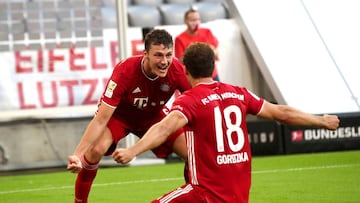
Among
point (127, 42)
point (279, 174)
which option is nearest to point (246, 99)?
point (279, 174)

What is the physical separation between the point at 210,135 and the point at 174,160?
9189 mm

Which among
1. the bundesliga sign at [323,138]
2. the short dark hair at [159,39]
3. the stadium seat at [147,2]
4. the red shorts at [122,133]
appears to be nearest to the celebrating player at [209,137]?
the short dark hair at [159,39]

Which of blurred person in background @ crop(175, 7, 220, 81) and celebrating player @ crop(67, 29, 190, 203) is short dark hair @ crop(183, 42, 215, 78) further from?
blurred person in background @ crop(175, 7, 220, 81)

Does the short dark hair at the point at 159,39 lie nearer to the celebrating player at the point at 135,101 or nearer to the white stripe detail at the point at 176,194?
the celebrating player at the point at 135,101

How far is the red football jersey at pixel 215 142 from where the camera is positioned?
272 inches

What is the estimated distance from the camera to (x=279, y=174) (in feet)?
42.8

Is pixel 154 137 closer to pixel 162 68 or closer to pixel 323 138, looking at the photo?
pixel 162 68

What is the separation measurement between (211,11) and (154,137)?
13.5 m

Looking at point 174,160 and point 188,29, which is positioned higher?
point 188,29

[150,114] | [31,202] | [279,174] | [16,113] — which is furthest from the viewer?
[16,113]

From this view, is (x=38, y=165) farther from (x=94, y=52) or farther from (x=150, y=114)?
(x=150, y=114)

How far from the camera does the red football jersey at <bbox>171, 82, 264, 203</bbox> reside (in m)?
6.90

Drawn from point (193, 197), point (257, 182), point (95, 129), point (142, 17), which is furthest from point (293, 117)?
point (142, 17)

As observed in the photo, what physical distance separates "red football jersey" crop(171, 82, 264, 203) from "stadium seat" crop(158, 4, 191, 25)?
499 inches
